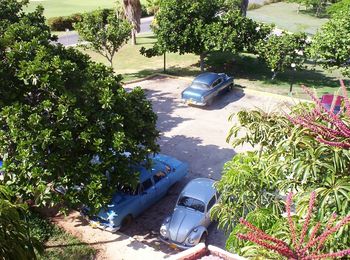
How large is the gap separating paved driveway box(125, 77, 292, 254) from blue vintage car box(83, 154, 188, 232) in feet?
1.68

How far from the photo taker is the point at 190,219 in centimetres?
1121

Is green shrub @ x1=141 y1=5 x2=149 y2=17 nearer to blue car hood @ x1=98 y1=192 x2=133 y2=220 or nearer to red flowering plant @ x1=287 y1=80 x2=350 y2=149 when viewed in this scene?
blue car hood @ x1=98 y1=192 x2=133 y2=220

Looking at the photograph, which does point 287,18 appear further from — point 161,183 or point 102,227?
point 102,227

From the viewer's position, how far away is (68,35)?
125 feet

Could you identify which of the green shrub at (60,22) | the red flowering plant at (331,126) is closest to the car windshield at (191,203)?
the red flowering plant at (331,126)

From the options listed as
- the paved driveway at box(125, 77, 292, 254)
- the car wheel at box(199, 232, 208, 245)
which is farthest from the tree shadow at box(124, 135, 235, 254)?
the car wheel at box(199, 232, 208, 245)

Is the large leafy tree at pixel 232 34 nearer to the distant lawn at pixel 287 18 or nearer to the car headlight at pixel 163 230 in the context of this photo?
the car headlight at pixel 163 230

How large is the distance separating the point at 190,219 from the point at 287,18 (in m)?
39.8

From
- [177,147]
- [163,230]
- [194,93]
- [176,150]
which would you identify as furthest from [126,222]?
[194,93]

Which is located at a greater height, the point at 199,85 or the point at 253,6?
the point at 253,6

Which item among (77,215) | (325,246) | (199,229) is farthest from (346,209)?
(77,215)

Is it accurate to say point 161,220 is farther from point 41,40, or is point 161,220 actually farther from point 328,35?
point 328,35

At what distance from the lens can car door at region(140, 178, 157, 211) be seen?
1217 centimetres

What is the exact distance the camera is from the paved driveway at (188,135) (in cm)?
1215
